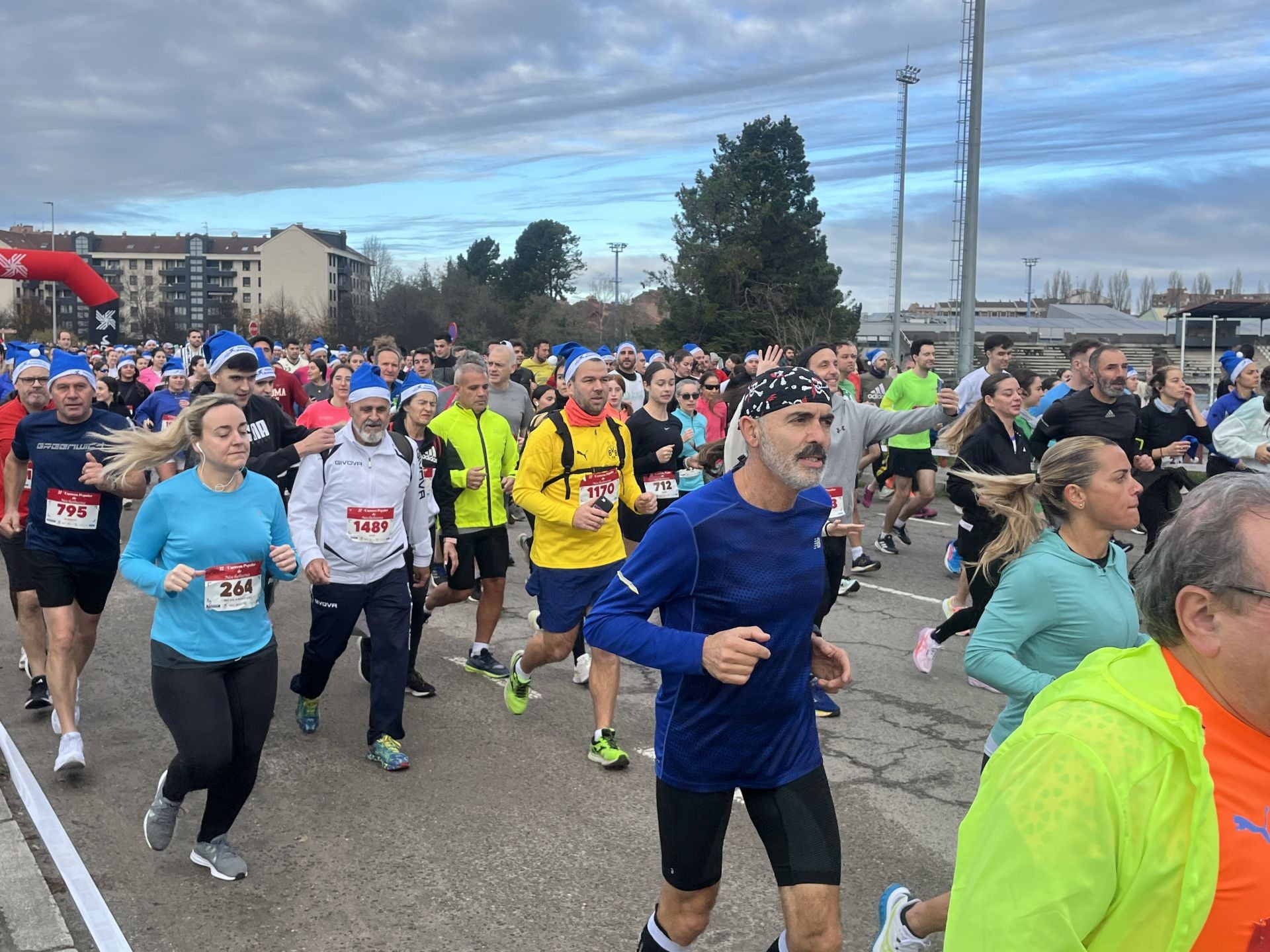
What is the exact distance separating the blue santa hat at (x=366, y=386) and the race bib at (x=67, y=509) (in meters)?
1.52

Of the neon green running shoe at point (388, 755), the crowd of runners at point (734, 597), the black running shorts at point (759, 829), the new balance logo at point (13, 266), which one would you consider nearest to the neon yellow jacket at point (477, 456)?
the crowd of runners at point (734, 597)

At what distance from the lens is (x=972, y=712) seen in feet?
22.3

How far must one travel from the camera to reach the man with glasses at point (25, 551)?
264 inches

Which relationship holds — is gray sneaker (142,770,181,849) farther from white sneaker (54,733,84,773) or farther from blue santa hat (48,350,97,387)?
blue santa hat (48,350,97,387)

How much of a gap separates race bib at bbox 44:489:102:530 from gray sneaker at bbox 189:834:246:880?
7.29 ft

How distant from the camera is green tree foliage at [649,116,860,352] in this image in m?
49.3

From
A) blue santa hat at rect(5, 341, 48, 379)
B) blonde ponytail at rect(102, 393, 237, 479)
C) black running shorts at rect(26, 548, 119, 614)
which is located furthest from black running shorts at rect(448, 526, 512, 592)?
blue santa hat at rect(5, 341, 48, 379)

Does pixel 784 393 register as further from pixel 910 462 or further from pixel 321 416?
pixel 910 462

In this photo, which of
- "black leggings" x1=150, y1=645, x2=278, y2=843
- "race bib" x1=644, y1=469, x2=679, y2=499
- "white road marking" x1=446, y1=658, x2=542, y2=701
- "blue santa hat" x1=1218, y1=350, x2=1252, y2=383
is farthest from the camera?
"blue santa hat" x1=1218, y1=350, x2=1252, y2=383

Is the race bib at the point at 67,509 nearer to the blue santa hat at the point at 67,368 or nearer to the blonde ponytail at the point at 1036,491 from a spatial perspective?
the blue santa hat at the point at 67,368

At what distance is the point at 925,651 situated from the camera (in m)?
7.37

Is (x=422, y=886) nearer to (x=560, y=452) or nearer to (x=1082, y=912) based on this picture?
(x=560, y=452)

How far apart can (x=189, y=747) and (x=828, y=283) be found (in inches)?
1875

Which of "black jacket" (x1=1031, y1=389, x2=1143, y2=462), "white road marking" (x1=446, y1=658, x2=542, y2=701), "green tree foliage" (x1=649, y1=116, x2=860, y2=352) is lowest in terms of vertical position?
"white road marking" (x1=446, y1=658, x2=542, y2=701)
